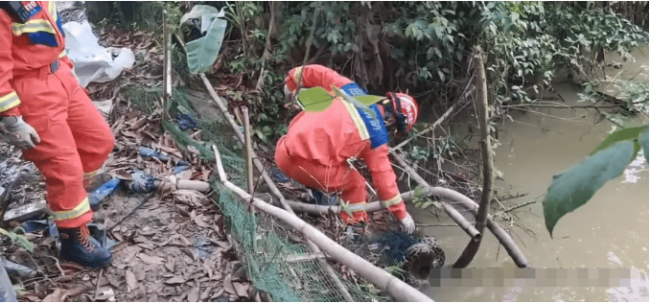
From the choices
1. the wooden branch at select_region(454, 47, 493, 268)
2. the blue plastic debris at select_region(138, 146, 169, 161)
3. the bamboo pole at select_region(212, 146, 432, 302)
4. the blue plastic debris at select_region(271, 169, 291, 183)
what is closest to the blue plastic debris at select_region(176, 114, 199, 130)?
the blue plastic debris at select_region(138, 146, 169, 161)

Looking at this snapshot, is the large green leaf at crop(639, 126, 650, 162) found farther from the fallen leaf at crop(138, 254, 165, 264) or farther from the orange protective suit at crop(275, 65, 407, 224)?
the orange protective suit at crop(275, 65, 407, 224)

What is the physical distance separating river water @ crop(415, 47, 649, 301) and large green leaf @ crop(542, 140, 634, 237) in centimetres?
235

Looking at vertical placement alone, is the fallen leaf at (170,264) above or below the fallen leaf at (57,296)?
below

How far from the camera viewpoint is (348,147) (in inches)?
137

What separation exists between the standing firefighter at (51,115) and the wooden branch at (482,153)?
5.79 feet

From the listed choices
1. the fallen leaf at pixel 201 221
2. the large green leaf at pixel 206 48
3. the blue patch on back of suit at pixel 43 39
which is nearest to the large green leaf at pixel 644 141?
the blue patch on back of suit at pixel 43 39

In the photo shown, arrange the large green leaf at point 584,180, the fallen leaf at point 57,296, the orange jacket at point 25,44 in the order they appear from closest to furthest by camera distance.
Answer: the large green leaf at point 584,180
the orange jacket at point 25,44
the fallen leaf at point 57,296

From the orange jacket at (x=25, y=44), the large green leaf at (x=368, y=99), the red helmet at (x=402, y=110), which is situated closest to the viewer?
the large green leaf at (x=368, y=99)

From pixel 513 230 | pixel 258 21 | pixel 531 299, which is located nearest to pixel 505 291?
pixel 531 299

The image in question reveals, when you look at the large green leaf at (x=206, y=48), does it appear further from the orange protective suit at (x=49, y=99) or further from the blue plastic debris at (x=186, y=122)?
the orange protective suit at (x=49, y=99)

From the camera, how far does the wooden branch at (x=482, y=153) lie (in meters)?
2.36

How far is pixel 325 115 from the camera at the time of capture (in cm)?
350

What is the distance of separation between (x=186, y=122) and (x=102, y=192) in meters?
1.15

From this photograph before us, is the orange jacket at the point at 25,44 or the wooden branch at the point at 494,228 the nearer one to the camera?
the orange jacket at the point at 25,44
